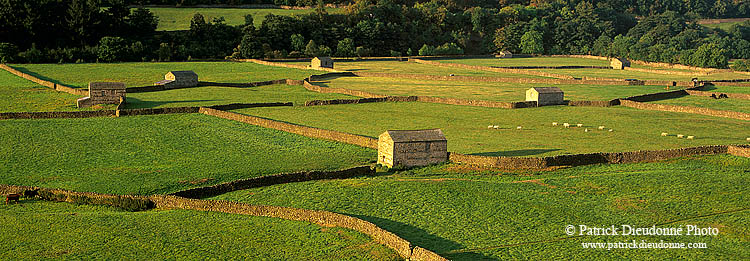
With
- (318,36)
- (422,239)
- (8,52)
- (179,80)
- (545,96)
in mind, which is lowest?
(422,239)

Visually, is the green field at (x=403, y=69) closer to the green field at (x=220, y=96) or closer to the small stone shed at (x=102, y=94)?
the green field at (x=220, y=96)

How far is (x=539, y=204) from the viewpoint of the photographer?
3778 cm

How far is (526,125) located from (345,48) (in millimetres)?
93671

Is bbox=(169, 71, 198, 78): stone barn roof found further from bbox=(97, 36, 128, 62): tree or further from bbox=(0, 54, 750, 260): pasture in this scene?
bbox=(97, 36, 128, 62): tree

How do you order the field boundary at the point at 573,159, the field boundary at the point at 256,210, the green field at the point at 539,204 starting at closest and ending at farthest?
the field boundary at the point at 256,210 → the green field at the point at 539,204 → the field boundary at the point at 573,159

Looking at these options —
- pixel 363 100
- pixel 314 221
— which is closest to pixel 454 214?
pixel 314 221

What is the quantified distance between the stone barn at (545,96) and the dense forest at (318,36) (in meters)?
70.3

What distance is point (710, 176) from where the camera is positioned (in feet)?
142

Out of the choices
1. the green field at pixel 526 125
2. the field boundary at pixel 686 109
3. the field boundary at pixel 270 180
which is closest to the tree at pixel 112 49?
the green field at pixel 526 125

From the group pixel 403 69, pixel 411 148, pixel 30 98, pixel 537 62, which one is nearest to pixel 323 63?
pixel 403 69

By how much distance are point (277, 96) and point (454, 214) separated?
5186 centimetres

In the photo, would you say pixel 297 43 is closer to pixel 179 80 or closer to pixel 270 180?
pixel 179 80

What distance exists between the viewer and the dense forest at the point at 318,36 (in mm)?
127875

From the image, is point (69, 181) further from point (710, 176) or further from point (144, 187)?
point (710, 176)
